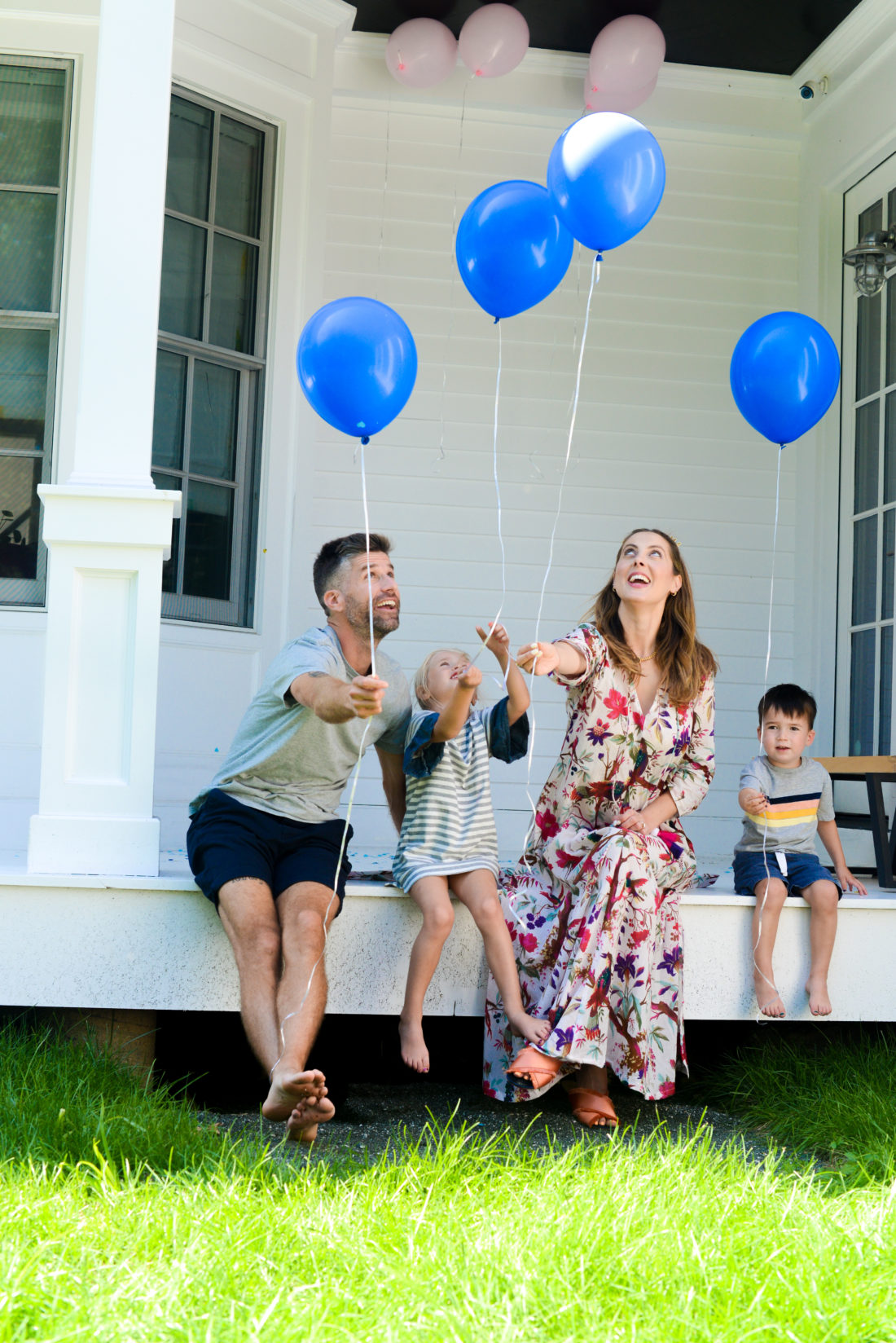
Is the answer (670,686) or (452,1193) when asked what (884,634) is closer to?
(670,686)

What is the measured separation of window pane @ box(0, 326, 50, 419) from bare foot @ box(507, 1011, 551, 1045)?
2652 millimetres

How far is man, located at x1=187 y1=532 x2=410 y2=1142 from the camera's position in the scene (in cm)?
270

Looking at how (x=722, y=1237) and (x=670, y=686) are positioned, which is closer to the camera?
(x=722, y=1237)

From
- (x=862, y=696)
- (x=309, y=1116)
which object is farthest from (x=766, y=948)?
(x=862, y=696)

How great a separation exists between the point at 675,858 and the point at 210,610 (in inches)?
84.4

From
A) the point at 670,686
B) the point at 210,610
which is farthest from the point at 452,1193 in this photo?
the point at 210,610

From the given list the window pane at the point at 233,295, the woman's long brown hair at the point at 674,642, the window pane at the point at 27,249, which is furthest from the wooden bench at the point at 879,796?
the window pane at the point at 27,249

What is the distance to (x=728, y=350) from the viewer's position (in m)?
5.40

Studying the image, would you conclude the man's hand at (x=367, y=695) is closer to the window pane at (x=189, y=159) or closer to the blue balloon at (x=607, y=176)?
the blue balloon at (x=607, y=176)

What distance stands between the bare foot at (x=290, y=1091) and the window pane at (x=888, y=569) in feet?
10.3

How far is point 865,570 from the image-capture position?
4.97 metres

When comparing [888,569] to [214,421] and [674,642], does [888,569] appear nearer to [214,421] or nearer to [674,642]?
[674,642]

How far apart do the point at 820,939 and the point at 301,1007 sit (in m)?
1.38

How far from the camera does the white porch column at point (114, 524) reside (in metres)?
3.03
